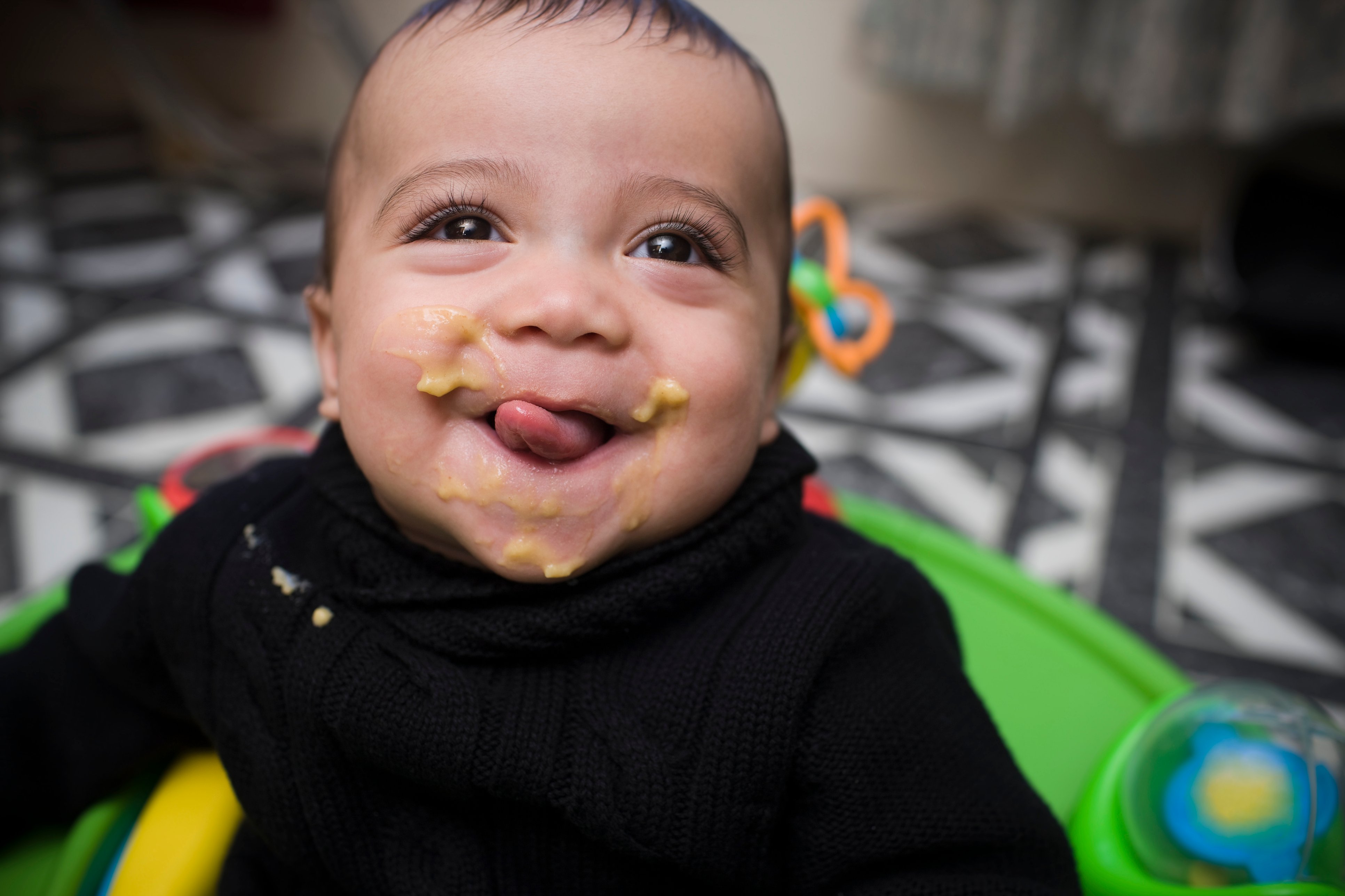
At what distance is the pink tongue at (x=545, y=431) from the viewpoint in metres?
0.41

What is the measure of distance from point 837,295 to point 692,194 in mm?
385

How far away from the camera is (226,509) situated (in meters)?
0.54

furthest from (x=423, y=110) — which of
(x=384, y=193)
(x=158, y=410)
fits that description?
(x=158, y=410)

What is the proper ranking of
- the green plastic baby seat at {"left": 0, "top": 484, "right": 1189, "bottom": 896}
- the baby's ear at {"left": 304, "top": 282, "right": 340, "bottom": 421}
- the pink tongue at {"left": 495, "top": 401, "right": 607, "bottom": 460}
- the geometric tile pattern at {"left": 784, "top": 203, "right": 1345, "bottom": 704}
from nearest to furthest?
the pink tongue at {"left": 495, "top": 401, "right": 607, "bottom": 460}
the baby's ear at {"left": 304, "top": 282, "right": 340, "bottom": 421}
the green plastic baby seat at {"left": 0, "top": 484, "right": 1189, "bottom": 896}
the geometric tile pattern at {"left": 784, "top": 203, "right": 1345, "bottom": 704}

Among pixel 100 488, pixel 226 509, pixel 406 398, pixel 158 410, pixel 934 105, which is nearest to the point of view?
pixel 406 398

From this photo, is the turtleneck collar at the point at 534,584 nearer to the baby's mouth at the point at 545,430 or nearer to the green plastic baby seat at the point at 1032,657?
A: the baby's mouth at the point at 545,430

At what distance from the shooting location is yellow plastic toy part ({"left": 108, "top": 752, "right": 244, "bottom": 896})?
0.53m

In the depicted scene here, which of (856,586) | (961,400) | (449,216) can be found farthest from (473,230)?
(961,400)

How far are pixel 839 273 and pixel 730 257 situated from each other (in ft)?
1.30

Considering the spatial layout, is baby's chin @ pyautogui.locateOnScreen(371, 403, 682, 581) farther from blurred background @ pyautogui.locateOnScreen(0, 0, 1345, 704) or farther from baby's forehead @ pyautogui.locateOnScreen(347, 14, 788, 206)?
blurred background @ pyautogui.locateOnScreen(0, 0, 1345, 704)

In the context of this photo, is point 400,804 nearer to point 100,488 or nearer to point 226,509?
point 226,509

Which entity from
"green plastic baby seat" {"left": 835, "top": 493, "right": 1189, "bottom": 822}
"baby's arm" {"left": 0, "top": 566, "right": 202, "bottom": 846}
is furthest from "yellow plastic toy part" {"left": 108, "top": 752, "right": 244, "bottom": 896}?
"green plastic baby seat" {"left": 835, "top": 493, "right": 1189, "bottom": 822}

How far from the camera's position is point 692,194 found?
17.7 inches

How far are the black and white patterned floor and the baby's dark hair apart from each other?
691mm
